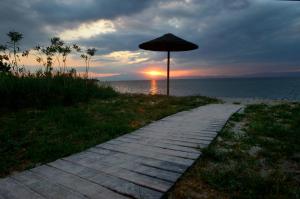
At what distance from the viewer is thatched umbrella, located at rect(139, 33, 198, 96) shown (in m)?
8.64

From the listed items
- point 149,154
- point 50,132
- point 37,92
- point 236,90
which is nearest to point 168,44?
point 37,92

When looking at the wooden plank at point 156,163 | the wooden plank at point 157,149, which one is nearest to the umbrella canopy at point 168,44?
the wooden plank at point 157,149

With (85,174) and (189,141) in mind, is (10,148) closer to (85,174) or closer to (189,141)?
(85,174)

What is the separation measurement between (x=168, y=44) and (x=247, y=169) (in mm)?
7760

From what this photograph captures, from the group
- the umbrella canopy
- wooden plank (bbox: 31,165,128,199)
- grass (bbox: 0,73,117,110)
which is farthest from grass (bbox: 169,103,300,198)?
the umbrella canopy

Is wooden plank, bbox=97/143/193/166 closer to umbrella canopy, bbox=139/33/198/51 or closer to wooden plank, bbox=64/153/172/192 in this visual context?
wooden plank, bbox=64/153/172/192

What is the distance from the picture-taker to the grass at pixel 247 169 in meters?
1.69

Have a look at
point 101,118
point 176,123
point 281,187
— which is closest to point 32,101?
point 101,118

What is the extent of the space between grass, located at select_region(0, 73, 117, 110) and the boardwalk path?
348cm

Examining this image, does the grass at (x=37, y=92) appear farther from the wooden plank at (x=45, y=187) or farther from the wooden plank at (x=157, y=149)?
the wooden plank at (x=45, y=187)

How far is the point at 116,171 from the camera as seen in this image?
6.56ft

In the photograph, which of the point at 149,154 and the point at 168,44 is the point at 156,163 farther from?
the point at 168,44

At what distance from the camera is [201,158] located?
2.37 m

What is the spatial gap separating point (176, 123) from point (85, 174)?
2.47 m
